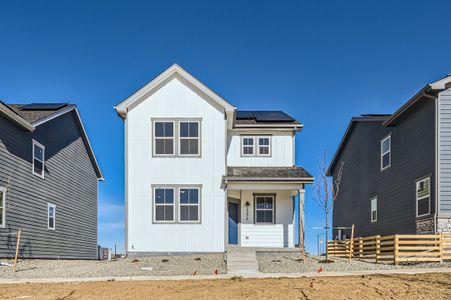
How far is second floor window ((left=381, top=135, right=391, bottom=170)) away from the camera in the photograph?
66.6 ft

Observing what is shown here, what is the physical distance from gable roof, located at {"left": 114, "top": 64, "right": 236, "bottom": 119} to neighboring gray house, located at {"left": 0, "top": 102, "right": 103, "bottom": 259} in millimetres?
4116

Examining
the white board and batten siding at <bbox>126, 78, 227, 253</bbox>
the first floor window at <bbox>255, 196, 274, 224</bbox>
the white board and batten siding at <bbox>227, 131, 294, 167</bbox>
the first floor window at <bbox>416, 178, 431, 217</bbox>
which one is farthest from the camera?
the white board and batten siding at <bbox>227, 131, 294, 167</bbox>

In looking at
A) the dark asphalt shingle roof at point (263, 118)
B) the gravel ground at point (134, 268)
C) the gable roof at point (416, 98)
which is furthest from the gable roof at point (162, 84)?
the gable roof at point (416, 98)

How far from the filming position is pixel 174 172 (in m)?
17.6

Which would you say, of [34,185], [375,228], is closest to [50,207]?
[34,185]

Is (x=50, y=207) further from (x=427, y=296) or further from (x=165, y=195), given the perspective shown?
(x=427, y=296)

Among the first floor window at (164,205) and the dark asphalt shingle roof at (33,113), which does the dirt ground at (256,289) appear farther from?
the dark asphalt shingle roof at (33,113)

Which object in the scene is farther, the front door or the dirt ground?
the front door

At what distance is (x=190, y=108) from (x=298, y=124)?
5.36 m

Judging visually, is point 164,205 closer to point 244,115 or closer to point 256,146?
point 256,146

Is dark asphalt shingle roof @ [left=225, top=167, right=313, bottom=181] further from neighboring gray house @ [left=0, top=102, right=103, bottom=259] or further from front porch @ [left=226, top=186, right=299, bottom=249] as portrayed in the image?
neighboring gray house @ [left=0, top=102, right=103, bottom=259]

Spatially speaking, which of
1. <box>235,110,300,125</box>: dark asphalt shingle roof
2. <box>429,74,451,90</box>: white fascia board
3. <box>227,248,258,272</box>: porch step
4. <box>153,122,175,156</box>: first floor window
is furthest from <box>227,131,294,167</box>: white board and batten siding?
<box>429,74,451,90</box>: white fascia board

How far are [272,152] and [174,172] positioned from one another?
5021 millimetres

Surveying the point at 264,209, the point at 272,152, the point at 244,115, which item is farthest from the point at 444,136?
the point at 244,115
